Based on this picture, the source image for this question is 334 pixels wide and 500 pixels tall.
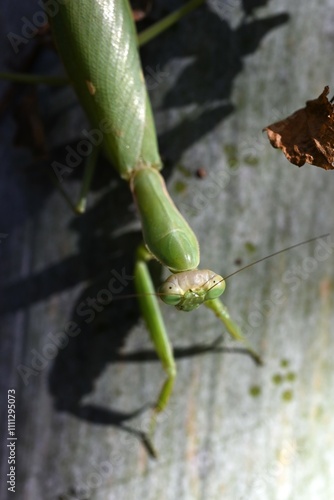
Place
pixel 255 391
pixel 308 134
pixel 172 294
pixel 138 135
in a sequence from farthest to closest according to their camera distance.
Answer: pixel 138 135 → pixel 255 391 → pixel 172 294 → pixel 308 134

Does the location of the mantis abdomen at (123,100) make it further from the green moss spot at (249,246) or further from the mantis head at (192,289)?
the green moss spot at (249,246)

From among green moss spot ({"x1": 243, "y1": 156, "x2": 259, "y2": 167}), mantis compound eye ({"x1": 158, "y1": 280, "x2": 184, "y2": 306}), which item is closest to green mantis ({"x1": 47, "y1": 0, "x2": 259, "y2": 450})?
mantis compound eye ({"x1": 158, "y1": 280, "x2": 184, "y2": 306})

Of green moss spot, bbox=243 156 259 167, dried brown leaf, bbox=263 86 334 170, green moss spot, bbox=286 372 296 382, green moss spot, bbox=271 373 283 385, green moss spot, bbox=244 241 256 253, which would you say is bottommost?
green moss spot, bbox=286 372 296 382

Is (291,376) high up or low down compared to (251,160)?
down

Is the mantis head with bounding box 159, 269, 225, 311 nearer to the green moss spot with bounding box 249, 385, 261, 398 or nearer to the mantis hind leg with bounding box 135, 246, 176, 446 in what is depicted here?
the mantis hind leg with bounding box 135, 246, 176, 446

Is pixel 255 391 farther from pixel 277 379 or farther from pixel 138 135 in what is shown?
pixel 138 135

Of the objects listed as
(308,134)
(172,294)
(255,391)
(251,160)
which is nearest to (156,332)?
(172,294)
